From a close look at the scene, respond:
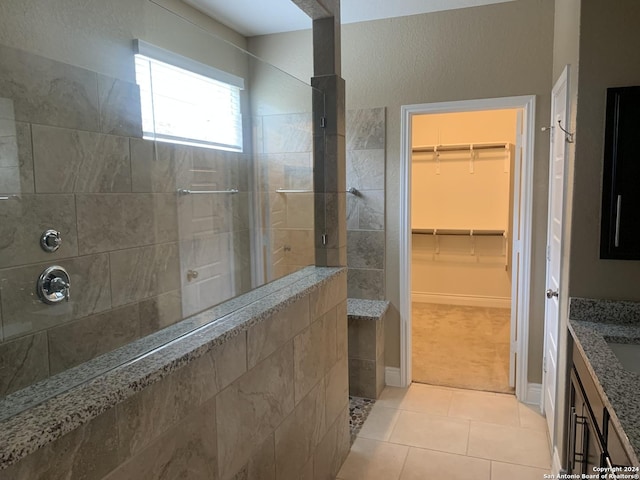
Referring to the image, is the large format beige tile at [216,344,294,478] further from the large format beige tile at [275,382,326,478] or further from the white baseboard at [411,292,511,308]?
the white baseboard at [411,292,511,308]

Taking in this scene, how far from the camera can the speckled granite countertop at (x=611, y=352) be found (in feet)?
3.86

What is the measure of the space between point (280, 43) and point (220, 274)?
1.92m

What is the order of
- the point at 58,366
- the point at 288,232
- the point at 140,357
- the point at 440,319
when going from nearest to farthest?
the point at 140,357 → the point at 58,366 → the point at 288,232 → the point at 440,319

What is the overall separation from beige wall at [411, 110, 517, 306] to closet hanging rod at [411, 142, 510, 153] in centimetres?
5

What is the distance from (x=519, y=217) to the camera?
10.6ft

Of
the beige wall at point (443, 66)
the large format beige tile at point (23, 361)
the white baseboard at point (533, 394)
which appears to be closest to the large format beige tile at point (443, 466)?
the white baseboard at point (533, 394)

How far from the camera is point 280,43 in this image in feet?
11.8

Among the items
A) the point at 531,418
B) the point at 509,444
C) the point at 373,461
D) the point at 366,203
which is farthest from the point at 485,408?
the point at 366,203

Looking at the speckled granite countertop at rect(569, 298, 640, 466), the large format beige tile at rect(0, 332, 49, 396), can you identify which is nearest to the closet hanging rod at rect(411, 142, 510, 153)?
the speckled granite countertop at rect(569, 298, 640, 466)

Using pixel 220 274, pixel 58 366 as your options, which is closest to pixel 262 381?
pixel 58 366

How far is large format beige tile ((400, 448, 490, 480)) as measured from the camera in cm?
249

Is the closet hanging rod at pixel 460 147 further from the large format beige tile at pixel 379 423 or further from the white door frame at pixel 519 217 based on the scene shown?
the large format beige tile at pixel 379 423

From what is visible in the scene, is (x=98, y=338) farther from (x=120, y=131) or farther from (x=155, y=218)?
(x=120, y=131)

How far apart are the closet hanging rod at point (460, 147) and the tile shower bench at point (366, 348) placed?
2.80 m
